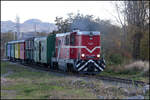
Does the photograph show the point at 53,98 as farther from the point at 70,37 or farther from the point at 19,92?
the point at 70,37

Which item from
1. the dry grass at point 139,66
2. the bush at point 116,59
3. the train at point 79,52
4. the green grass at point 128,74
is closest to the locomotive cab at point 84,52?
the train at point 79,52

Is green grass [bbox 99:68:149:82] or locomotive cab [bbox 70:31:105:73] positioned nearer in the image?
green grass [bbox 99:68:149:82]

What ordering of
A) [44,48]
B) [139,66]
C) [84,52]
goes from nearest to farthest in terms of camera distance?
[139,66]
[84,52]
[44,48]

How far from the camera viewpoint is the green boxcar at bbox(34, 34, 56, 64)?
24812 millimetres

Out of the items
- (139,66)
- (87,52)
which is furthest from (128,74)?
(87,52)

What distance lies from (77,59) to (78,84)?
6319 millimetres

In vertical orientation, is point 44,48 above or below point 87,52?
above

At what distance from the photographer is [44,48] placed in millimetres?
26516

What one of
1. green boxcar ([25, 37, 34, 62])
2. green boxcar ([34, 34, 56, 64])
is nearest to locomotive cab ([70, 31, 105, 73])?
green boxcar ([34, 34, 56, 64])

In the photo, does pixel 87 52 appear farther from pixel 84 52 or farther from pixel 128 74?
pixel 128 74

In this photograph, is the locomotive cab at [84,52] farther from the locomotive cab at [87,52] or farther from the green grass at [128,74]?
the green grass at [128,74]

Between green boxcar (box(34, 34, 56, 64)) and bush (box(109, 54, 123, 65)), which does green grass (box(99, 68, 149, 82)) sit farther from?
green boxcar (box(34, 34, 56, 64))

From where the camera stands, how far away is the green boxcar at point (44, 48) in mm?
24812

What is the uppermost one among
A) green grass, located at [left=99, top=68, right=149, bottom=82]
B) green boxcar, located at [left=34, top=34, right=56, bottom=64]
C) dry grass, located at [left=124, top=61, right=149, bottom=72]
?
green boxcar, located at [left=34, top=34, right=56, bottom=64]
